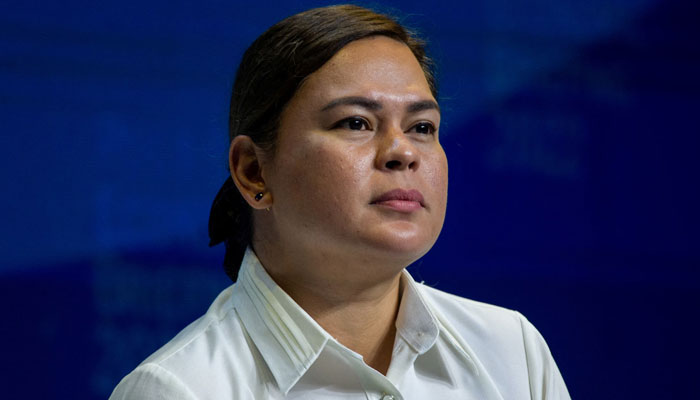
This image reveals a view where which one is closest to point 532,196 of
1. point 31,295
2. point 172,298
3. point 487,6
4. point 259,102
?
point 487,6

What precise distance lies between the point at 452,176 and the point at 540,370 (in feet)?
2.93

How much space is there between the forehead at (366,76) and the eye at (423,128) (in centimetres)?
5

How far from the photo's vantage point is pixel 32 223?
2.06 metres

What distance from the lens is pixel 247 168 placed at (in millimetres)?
1565

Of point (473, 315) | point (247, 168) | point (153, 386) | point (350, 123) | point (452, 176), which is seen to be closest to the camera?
point (153, 386)

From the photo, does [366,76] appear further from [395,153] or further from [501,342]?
[501,342]

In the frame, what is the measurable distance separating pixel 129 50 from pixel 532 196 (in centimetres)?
118

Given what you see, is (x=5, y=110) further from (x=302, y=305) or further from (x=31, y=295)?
(x=302, y=305)

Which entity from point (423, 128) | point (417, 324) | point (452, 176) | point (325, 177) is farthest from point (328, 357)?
point (452, 176)

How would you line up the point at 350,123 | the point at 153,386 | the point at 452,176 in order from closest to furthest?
the point at 153,386 < the point at 350,123 < the point at 452,176

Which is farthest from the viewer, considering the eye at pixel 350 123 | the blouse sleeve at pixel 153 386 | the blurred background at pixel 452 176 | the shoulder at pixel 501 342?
the blurred background at pixel 452 176

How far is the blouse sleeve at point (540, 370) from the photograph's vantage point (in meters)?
1.61

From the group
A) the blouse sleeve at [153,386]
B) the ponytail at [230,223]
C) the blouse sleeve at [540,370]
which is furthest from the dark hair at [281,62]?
the blouse sleeve at [540,370]

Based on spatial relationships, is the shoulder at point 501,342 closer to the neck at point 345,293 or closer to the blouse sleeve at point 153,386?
the neck at point 345,293
